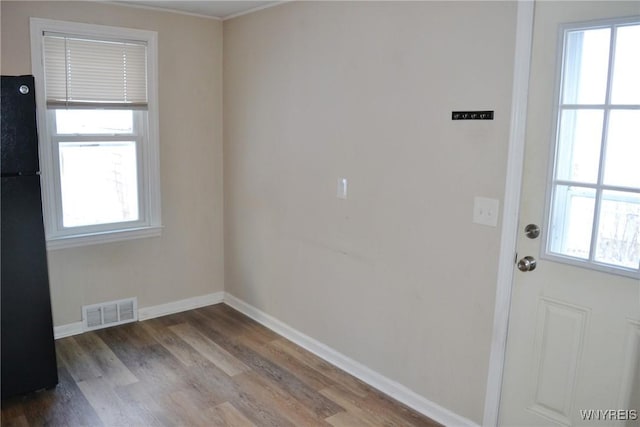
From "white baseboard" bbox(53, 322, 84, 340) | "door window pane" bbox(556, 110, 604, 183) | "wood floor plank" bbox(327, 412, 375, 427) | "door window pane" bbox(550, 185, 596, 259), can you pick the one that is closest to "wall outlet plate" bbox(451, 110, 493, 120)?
"door window pane" bbox(556, 110, 604, 183)

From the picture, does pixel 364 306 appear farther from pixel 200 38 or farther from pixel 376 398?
pixel 200 38

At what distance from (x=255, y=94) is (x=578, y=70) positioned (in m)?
2.32

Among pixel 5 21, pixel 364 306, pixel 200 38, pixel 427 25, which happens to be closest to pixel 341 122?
pixel 427 25

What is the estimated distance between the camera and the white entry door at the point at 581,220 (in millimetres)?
1889

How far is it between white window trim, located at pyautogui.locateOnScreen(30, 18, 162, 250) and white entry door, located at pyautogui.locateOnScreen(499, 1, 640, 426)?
2698 mm

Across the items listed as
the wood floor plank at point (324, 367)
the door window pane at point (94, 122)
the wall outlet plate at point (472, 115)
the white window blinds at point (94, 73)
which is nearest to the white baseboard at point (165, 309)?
the wood floor plank at point (324, 367)

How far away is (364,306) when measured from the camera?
3027 mm

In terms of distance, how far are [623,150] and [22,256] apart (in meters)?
2.87

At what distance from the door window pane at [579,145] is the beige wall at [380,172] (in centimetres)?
26

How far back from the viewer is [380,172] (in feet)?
9.27

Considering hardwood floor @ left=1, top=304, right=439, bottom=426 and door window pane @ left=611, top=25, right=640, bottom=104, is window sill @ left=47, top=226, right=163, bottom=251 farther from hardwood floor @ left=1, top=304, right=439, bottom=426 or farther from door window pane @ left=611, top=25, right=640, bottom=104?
door window pane @ left=611, top=25, right=640, bottom=104

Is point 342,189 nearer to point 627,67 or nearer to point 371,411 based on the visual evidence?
point 371,411

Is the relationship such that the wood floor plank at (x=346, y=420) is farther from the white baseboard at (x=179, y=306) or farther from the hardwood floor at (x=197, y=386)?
the white baseboard at (x=179, y=306)

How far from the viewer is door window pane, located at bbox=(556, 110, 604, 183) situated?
1.96 metres
